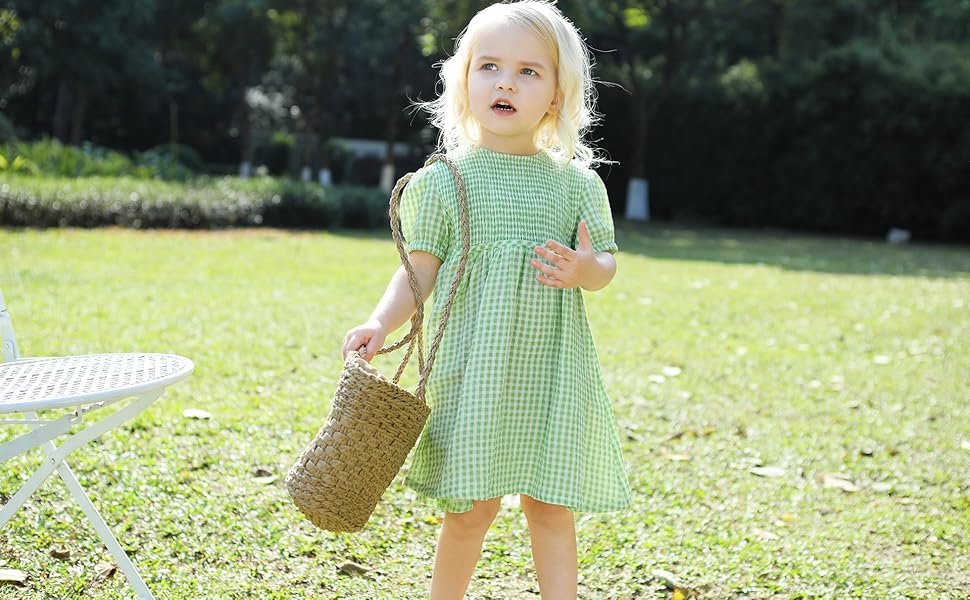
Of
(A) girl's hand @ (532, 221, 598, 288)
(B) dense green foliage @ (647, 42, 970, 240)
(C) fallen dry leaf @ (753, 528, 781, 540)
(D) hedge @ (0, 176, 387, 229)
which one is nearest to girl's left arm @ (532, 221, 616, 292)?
(A) girl's hand @ (532, 221, 598, 288)

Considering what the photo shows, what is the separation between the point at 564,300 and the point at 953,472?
8.04ft

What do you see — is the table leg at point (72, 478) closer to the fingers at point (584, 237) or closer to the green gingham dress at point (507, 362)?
the green gingham dress at point (507, 362)

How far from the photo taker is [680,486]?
12.1ft

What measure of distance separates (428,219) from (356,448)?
0.58 metres

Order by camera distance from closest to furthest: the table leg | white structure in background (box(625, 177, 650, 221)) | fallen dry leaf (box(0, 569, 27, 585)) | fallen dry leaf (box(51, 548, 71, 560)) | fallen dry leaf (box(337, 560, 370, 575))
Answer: the table leg
fallen dry leaf (box(0, 569, 27, 585))
fallen dry leaf (box(51, 548, 71, 560))
fallen dry leaf (box(337, 560, 370, 575))
white structure in background (box(625, 177, 650, 221))

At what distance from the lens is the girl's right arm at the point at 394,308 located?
216 centimetres

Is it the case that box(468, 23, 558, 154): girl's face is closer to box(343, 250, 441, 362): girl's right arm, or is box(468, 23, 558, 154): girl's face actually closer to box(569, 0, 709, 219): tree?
box(343, 250, 441, 362): girl's right arm

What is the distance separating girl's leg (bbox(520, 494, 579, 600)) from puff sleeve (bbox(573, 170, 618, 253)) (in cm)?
65

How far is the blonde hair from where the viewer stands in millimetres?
2283

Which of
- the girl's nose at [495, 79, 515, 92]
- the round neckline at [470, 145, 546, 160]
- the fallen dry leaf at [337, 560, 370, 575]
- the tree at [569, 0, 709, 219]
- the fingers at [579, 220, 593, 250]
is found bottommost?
the fallen dry leaf at [337, 560, 370, 575]

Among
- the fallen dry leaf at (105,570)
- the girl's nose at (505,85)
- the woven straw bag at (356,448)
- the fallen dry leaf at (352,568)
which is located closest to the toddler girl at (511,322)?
the girl's nose at (505,85)

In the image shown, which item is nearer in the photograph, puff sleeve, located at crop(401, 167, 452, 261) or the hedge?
puff sleeve, located at crop(401, 167, 452, 261)

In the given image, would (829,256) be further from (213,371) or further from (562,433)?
(562,433)

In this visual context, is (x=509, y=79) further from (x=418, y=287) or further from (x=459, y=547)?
(x=459, y=547)
